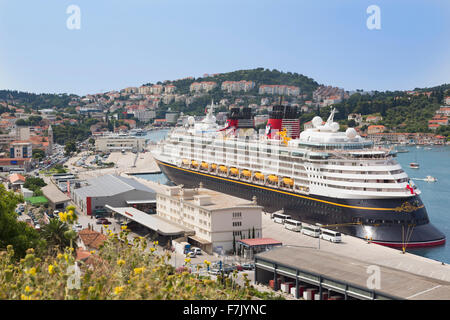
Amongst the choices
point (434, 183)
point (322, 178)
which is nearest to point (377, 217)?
point (322, 178)

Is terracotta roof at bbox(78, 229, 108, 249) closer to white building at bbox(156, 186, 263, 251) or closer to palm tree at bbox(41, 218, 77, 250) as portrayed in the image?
palm tree at bbox(41, 218, 77, 250)

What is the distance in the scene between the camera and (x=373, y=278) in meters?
10.6

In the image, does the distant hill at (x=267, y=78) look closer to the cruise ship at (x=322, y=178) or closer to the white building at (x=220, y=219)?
the cruise ship at (x=322, y=178)

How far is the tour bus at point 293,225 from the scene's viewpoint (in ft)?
63.4

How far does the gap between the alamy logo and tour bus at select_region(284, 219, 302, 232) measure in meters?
7.79

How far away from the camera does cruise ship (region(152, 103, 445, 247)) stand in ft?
57.2

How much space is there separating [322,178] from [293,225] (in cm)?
209

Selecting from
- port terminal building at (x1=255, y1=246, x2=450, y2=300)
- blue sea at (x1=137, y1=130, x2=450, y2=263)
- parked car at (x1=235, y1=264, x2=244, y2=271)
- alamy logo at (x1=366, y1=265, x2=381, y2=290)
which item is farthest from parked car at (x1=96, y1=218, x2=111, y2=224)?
alamy logo at (x1=366, y1=265, x2=381, y2=290)

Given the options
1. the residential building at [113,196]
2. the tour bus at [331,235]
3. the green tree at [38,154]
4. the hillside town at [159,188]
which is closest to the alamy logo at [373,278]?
the hillside town at [159,188]
